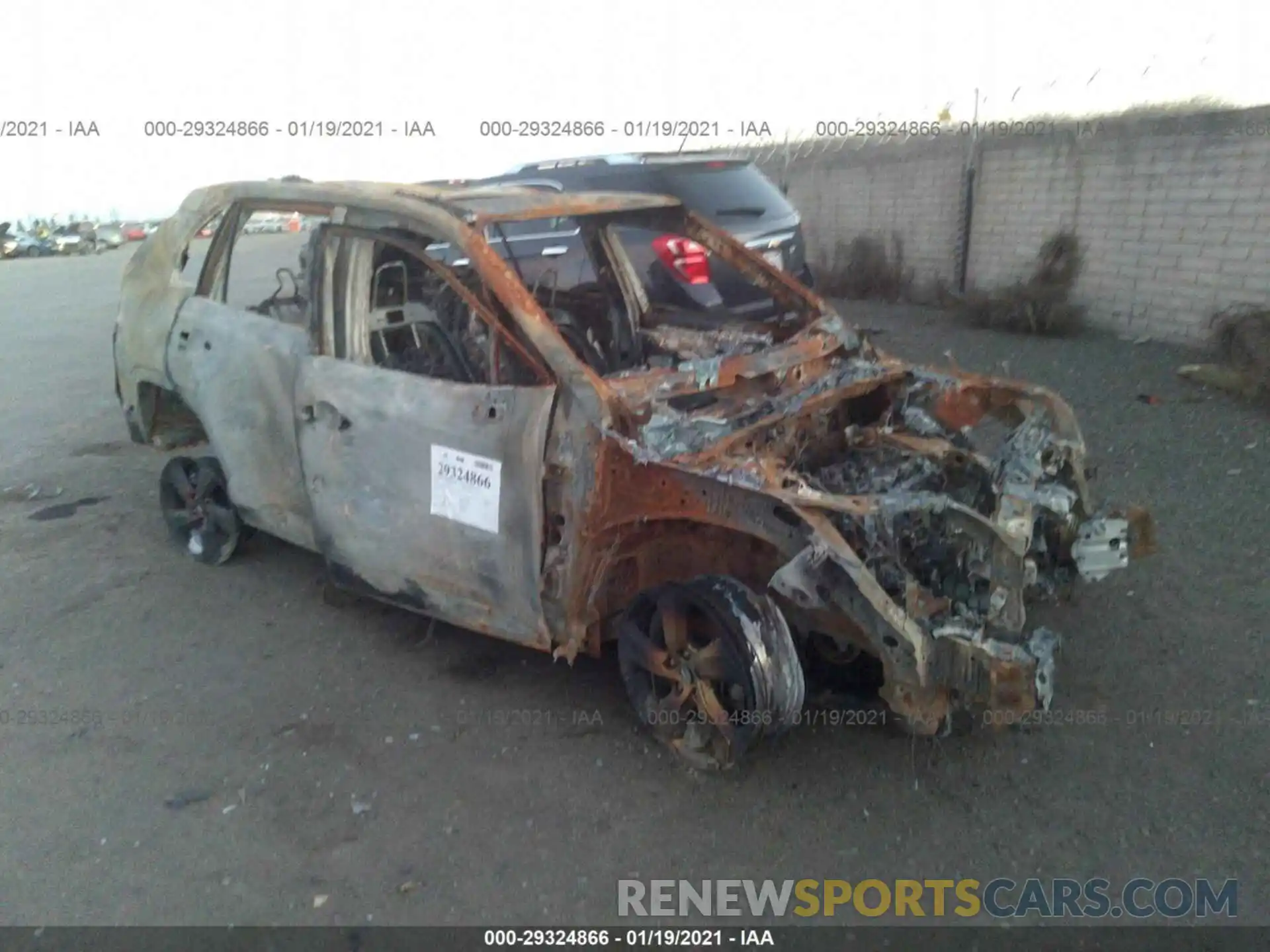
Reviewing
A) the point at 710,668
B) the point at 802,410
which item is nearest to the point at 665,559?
the point at 710,668

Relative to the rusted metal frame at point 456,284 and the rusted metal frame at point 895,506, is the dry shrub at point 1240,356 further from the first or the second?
the rusted metal frame at point 456,284

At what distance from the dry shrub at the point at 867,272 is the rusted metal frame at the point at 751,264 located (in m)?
8.16

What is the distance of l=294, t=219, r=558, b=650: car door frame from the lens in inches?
131

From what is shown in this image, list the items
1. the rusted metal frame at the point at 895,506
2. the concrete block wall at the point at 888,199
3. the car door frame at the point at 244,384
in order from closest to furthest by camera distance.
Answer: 1. the rusted metal frame at the point at 895,506
2. the car door frame at the point at 244,384
3. the concrete block wall at the point at 888,199

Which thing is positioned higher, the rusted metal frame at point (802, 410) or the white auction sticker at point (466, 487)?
the rusted metal frame at point (802, 410)

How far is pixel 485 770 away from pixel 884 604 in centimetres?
149

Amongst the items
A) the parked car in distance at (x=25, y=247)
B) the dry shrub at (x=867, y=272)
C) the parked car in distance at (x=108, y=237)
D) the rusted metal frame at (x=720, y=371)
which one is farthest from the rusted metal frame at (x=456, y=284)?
the parked car in distance at (x=108, y=237)

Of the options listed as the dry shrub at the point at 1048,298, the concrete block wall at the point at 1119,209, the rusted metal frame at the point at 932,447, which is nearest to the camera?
the rusted metal frame at the point at 932,447

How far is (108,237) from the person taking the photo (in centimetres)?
3991

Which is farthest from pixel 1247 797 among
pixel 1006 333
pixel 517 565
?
pixel 1006 333

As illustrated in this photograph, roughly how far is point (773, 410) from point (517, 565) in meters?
1.09

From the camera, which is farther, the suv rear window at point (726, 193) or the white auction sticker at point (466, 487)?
the suv rear window at point (726, 193)

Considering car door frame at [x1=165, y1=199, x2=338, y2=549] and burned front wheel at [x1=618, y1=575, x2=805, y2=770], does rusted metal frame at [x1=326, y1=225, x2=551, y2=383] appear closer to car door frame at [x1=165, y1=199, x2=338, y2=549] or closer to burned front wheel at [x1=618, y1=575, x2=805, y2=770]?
car door frame at [x1=165, y1=199, x2=338, y2=549]

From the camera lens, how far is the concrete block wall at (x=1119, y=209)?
7.77 m
